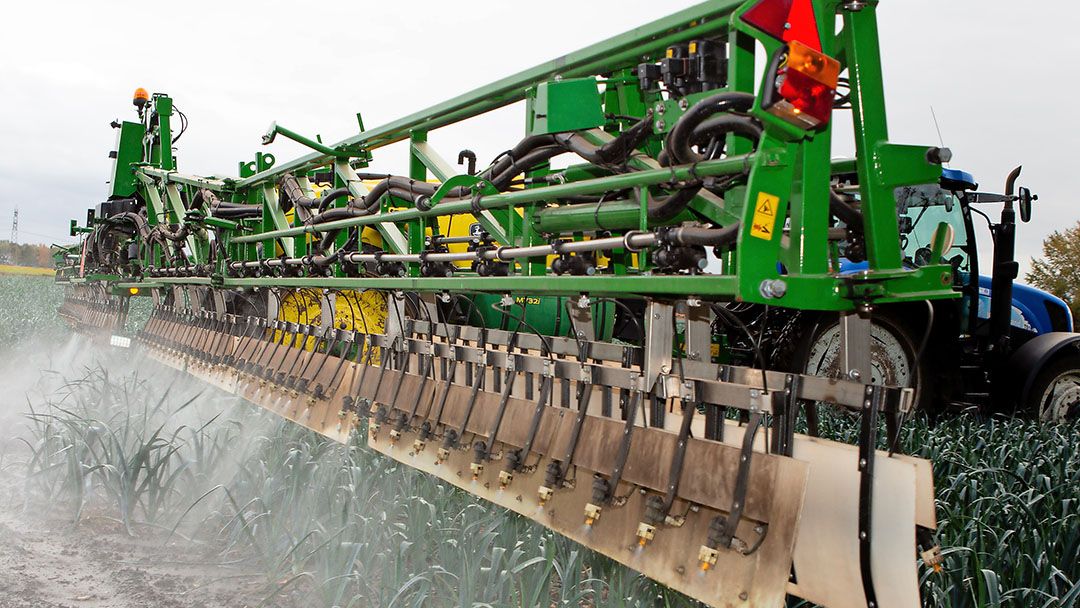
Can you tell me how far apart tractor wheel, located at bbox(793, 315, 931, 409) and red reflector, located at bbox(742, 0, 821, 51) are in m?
4.01

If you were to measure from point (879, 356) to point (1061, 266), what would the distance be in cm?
3497

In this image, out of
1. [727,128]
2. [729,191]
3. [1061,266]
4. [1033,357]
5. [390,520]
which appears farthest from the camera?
[1061,266]

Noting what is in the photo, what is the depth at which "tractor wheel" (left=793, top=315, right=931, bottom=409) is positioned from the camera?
6.15m

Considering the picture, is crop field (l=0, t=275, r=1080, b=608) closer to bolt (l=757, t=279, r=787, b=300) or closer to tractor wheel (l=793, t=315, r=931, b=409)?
tractor wheel (l=793, t=315, r=931, b=409)

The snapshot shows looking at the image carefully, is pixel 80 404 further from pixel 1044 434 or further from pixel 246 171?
pixel 1044 434

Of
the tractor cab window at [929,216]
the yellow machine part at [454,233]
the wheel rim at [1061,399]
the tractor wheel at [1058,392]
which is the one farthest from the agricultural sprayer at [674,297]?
the wheel rim at [1061,399]

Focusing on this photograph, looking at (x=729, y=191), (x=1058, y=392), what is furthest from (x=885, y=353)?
(x=729, y=191)

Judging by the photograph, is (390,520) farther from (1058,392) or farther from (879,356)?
(1058,392)

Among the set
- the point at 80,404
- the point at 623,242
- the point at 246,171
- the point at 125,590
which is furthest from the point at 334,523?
the point at 246,171

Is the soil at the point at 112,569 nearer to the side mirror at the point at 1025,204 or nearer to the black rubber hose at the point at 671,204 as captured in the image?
the black rubber hose at the point at 671,204

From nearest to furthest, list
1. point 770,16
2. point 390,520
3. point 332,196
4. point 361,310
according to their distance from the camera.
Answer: point 770,16, point 390,520, point 332,196, point 361,310

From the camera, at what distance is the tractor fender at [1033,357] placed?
258 inches

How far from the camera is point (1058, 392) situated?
689 cm

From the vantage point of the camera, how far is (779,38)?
2502 millimetres
